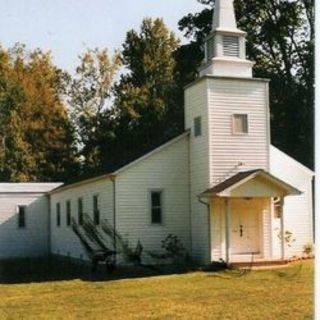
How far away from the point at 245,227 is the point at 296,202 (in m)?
3.39

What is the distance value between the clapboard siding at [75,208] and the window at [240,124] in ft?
16.0

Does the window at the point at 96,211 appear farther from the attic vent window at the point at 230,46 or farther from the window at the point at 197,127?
the attic vent window at the point at 230,46

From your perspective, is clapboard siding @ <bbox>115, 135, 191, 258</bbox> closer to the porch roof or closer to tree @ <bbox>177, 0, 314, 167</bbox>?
the porch roof

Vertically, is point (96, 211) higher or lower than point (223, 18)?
lower

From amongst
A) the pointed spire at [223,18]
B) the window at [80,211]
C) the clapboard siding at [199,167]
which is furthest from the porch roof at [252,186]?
the window at [80,211]

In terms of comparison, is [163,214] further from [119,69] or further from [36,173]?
[36,173]

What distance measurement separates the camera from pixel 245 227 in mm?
23406

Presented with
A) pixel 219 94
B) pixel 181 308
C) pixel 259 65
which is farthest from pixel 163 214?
pixel 259 65

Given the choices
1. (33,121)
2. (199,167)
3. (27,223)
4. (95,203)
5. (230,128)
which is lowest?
(27,223)

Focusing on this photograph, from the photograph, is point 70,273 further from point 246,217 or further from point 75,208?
point 246,217

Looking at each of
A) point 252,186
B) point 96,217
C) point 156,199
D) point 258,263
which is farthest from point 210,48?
point 258,263

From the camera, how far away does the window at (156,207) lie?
77.9 ft

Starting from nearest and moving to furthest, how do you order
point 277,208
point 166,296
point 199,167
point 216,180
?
point 166,296
point 216,180
point 199,167
point 277,208

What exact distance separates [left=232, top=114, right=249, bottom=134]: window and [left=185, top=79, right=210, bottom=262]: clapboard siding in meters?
1.04
